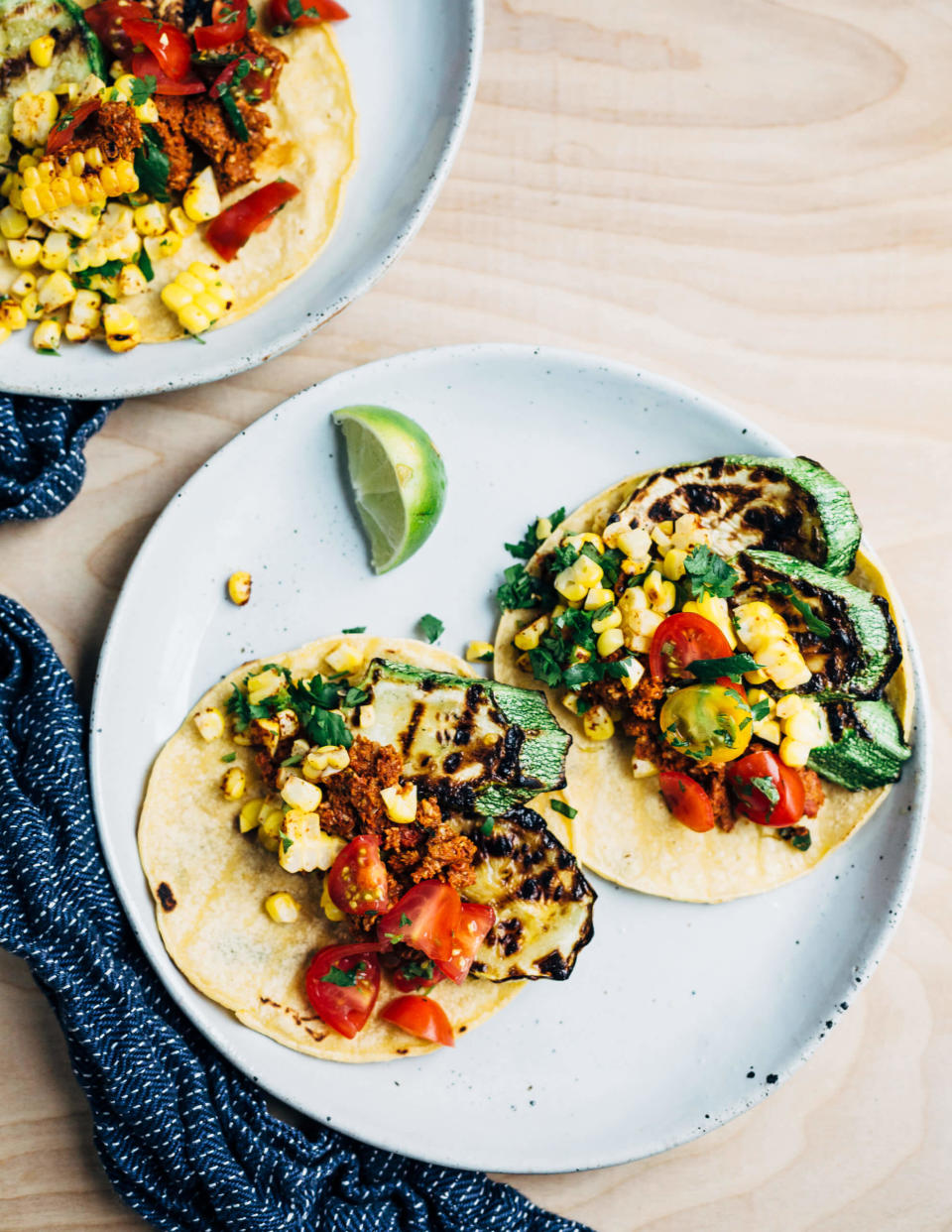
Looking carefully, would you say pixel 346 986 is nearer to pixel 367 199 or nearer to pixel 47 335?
pixel 47 335

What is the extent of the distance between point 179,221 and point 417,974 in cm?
258

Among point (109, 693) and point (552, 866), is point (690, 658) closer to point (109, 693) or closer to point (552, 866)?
point (552, 866)

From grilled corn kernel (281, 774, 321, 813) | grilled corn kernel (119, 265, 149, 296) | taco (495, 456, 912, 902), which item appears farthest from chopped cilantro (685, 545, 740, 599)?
grilled corn kernel (119, 265, 149, 296)

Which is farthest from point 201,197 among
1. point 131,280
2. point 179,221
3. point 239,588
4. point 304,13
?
point 239,588

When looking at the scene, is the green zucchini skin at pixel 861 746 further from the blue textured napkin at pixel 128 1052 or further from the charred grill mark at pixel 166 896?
the charred grill mark at pixel 166 896

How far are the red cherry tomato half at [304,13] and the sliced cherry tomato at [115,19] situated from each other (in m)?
0.41

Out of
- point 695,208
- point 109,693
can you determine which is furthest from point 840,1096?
point 695,208

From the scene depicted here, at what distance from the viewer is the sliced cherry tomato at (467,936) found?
297cm

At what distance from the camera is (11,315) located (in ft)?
10.8

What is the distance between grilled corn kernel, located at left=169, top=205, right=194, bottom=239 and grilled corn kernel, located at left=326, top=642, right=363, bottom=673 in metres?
1.51

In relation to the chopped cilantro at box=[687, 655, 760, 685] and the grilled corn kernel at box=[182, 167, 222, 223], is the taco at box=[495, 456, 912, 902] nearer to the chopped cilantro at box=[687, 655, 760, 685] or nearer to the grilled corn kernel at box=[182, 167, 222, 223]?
the chopped cilantro at box=[687, 655, 760, 685]

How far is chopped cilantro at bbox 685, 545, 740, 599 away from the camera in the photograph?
314 centimetres

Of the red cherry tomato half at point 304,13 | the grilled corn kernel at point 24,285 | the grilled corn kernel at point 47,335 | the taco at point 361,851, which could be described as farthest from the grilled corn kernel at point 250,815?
the red cherry tomato half at point 304,13

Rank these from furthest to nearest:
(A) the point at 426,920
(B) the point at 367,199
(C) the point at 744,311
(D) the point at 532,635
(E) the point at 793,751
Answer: (C) the point at 744,311 → (B) the point at 367,199 → (D) the point at 532,635 → (E) the point at 793,751 → (A) the point at 426,920
